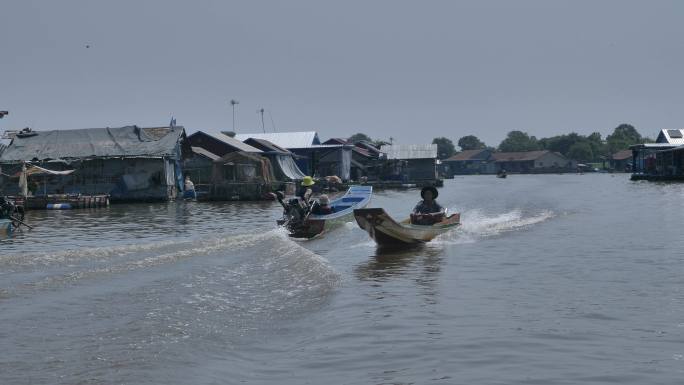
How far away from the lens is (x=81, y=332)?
9.06 meters

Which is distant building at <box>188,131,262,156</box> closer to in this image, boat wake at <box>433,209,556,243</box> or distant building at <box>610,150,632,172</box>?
boat wake at <box>433,209,556,243</box>

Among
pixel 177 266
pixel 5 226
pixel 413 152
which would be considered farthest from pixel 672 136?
pixel 177 266

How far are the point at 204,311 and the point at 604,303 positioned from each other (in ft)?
18.2

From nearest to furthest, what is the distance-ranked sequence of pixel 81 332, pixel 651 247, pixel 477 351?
1. pixel 477 351
2. pixel 81 332
3. pixel 651 247

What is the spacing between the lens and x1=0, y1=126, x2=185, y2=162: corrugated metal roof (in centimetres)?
4688

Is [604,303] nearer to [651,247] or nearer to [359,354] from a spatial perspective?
[359,354]

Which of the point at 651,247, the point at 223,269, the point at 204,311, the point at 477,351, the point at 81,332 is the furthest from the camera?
the point at 651,247

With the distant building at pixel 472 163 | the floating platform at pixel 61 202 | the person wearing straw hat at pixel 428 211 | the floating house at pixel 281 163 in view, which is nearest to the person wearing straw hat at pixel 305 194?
the person wearing straw hat at pixel 428 211

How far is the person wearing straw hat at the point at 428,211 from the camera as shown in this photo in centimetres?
2038

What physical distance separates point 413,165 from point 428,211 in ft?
189

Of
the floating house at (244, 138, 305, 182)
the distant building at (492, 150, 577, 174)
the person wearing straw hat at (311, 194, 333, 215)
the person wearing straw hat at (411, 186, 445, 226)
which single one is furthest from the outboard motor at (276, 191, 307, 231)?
the distant building at (492, 150, 577, 174)

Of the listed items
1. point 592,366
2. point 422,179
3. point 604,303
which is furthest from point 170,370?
point 422,179

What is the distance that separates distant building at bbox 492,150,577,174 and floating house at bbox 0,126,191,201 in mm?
116352

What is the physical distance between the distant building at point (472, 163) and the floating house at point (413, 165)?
272ft
